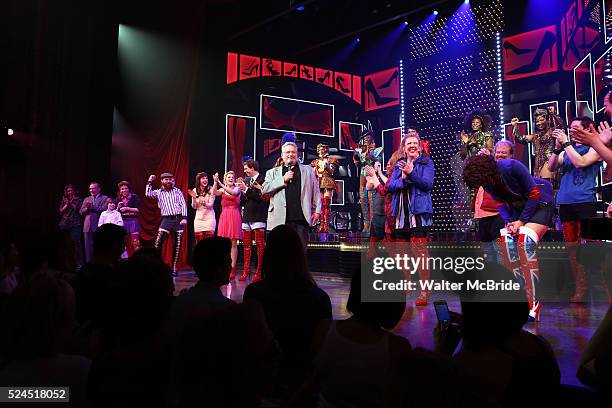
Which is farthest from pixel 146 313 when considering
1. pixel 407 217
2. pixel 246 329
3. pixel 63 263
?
pixel 407 217

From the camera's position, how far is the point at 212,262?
6.48ft

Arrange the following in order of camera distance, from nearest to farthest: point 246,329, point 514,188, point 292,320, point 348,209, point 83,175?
point 246,329 < point 292,320 < point 514,188 < point 83,175 < point 348,209

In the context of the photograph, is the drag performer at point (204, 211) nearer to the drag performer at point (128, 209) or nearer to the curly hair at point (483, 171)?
the drag performer at point (128, 209)

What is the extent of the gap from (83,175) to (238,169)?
11.1ft

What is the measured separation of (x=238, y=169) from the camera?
34.9 feet

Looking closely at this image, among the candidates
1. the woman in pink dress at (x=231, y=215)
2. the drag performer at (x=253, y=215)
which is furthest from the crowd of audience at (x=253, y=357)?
the woman in pink dress at (x=231, y=215)

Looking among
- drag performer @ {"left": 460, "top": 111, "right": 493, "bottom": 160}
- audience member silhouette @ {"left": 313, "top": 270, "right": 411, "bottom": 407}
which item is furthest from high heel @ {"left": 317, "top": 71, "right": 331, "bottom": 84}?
audience member silhouette @ {"left": 313, "top": 270, "right": 411, "bottom": 407}

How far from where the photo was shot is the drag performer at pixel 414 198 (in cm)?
471

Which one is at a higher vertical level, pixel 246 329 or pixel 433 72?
pixel 433 72

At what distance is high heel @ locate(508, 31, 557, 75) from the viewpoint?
30.8 feet

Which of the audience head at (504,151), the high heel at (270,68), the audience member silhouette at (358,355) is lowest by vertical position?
the audience member silhouette at (358,355)

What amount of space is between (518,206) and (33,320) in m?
3.21

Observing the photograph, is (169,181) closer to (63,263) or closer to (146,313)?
(63,263)

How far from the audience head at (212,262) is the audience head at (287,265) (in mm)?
222
